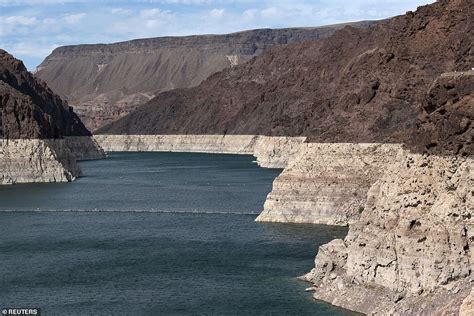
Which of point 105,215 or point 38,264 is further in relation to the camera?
point 105,215

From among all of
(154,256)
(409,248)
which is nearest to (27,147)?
(154,256)

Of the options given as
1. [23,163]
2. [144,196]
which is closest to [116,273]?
[144,196]

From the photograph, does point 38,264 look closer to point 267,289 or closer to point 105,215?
point 267,289

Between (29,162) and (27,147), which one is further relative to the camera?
(29,162)

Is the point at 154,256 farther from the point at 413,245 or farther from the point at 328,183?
the point at 413,245

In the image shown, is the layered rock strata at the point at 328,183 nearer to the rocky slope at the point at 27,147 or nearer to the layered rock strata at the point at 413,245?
the layered rock strata at the point at 413,245
